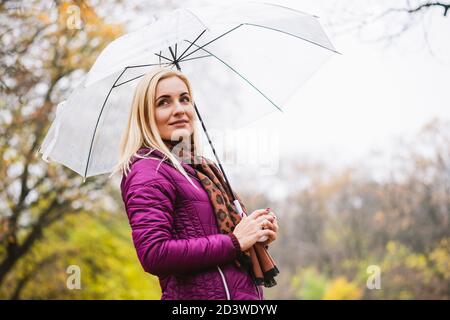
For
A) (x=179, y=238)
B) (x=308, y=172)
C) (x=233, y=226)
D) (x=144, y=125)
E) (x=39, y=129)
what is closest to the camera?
(x=179, y=238)

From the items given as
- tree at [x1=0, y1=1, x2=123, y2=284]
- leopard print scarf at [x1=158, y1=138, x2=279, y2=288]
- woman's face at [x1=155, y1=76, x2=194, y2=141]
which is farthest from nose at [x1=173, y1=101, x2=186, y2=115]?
tree at [x1=0, y1=1, x2=123, y2=284]

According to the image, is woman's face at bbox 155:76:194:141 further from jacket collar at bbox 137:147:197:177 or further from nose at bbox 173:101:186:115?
jacket collar at bbox 137:147:197:177

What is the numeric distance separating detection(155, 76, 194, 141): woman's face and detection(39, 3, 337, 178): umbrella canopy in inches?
6.6

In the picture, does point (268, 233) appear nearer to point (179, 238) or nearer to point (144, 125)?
point (179, 238)

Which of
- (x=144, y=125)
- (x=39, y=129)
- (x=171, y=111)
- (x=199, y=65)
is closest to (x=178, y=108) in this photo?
(x=171, y=111)

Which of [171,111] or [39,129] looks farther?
[39,129]

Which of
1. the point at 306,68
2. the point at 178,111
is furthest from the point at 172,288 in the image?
the point at 306,68

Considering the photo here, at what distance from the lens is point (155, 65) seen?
2.76 meters

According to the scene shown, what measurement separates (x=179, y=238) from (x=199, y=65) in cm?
157

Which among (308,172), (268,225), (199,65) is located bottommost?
(268,225)

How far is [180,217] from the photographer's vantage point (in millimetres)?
2020

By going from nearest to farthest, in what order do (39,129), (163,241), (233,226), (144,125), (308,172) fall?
(163,241)
(233,226)
(144,125)
(39,129)
(308,172)

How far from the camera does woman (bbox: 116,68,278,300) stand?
190 centimetres
